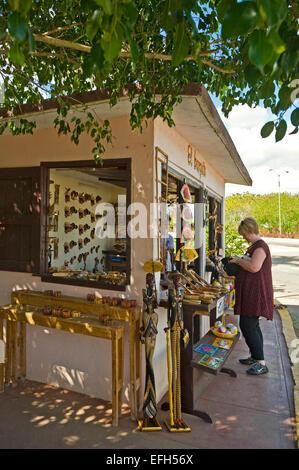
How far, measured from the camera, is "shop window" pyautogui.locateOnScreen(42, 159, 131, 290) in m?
4.46

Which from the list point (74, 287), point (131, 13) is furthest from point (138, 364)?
point (131, 13)

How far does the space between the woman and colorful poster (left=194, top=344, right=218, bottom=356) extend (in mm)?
710

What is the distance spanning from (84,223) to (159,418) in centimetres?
449

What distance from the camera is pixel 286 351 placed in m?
5.29

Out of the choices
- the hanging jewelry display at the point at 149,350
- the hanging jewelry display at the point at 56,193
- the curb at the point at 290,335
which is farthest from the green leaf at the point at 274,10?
the hanging jewelry display at the point at 56,193

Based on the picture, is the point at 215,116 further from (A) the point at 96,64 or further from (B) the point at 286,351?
(B) the point at 286,351

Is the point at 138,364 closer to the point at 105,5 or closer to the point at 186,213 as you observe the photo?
the point at 186,213

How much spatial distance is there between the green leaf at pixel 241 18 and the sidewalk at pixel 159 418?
3.13m

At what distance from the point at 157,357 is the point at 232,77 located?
3.12 metres

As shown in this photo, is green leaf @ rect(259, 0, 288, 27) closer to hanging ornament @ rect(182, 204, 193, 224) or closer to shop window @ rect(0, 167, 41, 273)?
shop window @ rect(0, 167, 41, 273)

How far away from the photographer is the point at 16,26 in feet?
3.51

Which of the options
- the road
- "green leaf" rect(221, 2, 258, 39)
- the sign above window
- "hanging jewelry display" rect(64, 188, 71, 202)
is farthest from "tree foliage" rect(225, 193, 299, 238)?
"green leaf" rect(221, 2, 258, 39)
